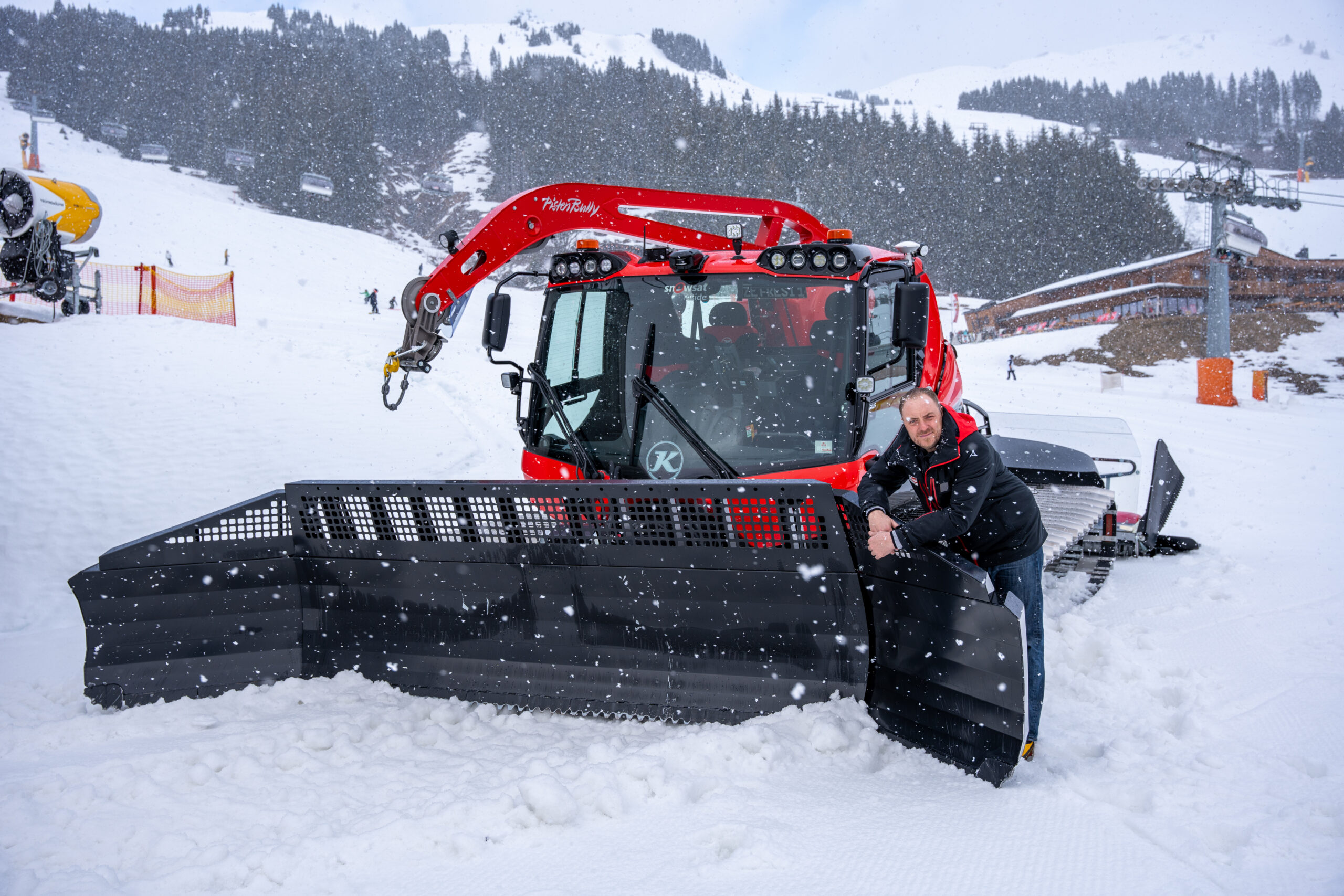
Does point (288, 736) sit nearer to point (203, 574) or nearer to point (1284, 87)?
point (203, 574)

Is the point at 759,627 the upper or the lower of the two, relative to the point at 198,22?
lower

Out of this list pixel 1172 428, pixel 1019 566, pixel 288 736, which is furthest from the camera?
pixel 1172 428

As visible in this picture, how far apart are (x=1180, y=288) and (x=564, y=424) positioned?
46.7m

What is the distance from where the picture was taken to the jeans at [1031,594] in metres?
3.49

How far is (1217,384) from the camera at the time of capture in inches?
853

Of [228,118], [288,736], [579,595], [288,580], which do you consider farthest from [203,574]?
[228,118]

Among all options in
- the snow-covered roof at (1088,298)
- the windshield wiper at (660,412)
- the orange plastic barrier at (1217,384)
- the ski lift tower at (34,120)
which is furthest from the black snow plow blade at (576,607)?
the ski lift tower at (34,120)

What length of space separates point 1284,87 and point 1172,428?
17752cm

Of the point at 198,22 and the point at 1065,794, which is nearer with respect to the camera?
the point at 1065,794

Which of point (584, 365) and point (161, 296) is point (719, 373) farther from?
point (161, 296)

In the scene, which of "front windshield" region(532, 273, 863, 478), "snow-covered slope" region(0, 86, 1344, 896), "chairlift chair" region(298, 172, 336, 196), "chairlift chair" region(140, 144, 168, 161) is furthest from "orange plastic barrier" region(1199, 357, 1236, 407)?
"chairlift chair" region(140, 144, 168, 161)

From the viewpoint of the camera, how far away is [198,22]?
448 feet

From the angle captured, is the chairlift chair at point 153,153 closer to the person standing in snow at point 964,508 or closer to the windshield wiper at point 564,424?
the windshield wiper at point 564,424

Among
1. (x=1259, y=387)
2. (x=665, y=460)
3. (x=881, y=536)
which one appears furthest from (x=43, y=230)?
(x=1259, y=387)
